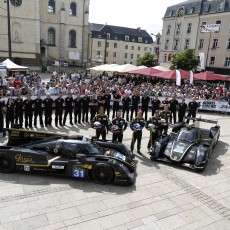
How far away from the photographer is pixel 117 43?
6994cm

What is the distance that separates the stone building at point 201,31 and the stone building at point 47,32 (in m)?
14.8

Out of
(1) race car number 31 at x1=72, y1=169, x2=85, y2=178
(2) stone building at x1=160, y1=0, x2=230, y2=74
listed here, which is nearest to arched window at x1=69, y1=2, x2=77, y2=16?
(2) stone building at x1=160, y1=0, x2=230, y2=74

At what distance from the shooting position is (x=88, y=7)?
45469 mm

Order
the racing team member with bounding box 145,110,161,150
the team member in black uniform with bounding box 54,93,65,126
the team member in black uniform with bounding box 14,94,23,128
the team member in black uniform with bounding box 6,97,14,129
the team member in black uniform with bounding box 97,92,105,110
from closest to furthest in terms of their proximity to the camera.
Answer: the racing team member with bounding box 145,110,161,150 → the team member in black uniform with bounding box 6,97,14,129 → the team member in black uniform with bounding box 14,94,23,128 → the team member in black uniform with bounding box 54,93,65,126 → the team member in black uniform with bounding box 97,92,105,110

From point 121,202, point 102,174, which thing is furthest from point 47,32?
point 121,202

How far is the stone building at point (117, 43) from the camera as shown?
68.4 meters

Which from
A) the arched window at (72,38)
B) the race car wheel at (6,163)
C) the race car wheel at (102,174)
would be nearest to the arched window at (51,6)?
the arched window at (72,38)

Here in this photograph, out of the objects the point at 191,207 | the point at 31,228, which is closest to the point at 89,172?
the point at 31,228

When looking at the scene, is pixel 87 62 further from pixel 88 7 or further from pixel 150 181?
pixel 150 181

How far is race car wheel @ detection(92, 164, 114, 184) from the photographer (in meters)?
7.14

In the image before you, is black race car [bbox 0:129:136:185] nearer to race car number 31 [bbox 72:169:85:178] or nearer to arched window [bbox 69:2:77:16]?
race car number 31 [bbox 72:169:85:178]

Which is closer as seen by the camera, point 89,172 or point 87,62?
point 89,172

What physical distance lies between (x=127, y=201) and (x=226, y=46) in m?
36.6

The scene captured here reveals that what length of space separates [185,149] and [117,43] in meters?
64.3
